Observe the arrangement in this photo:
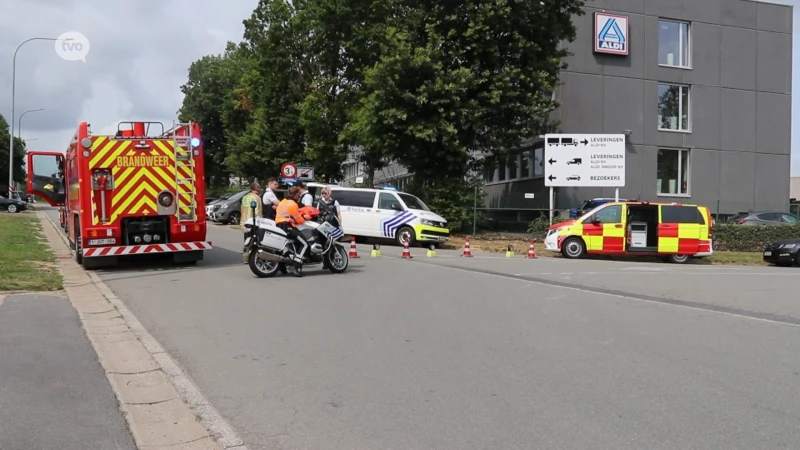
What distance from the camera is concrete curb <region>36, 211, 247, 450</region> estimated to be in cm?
454

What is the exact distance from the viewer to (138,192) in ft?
45.3

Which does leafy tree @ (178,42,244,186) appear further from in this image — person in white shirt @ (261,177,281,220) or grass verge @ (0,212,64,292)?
person in white shirt @ (261,177,281,220)

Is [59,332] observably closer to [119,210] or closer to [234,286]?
[234,286]

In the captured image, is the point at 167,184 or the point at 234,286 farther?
the point at 167,184

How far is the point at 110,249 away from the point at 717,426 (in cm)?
1207

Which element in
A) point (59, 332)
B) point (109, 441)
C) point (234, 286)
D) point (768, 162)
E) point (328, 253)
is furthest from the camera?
point (768, 162)

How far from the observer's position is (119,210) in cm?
1373

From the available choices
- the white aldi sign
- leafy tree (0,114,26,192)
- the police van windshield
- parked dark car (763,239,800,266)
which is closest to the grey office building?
the white aldi sign

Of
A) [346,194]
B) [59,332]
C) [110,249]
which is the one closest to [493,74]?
[346,194]

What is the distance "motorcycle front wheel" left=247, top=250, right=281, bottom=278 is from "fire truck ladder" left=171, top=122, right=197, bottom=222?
2432mm

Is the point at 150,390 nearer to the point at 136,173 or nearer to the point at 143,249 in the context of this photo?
the point at 143,249

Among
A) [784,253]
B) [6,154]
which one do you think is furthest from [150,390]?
[6,154]

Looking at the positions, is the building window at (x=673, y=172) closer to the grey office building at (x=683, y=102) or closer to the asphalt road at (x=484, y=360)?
the grey office building at (x=683, y=102)

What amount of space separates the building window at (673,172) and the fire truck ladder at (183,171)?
986 inches
